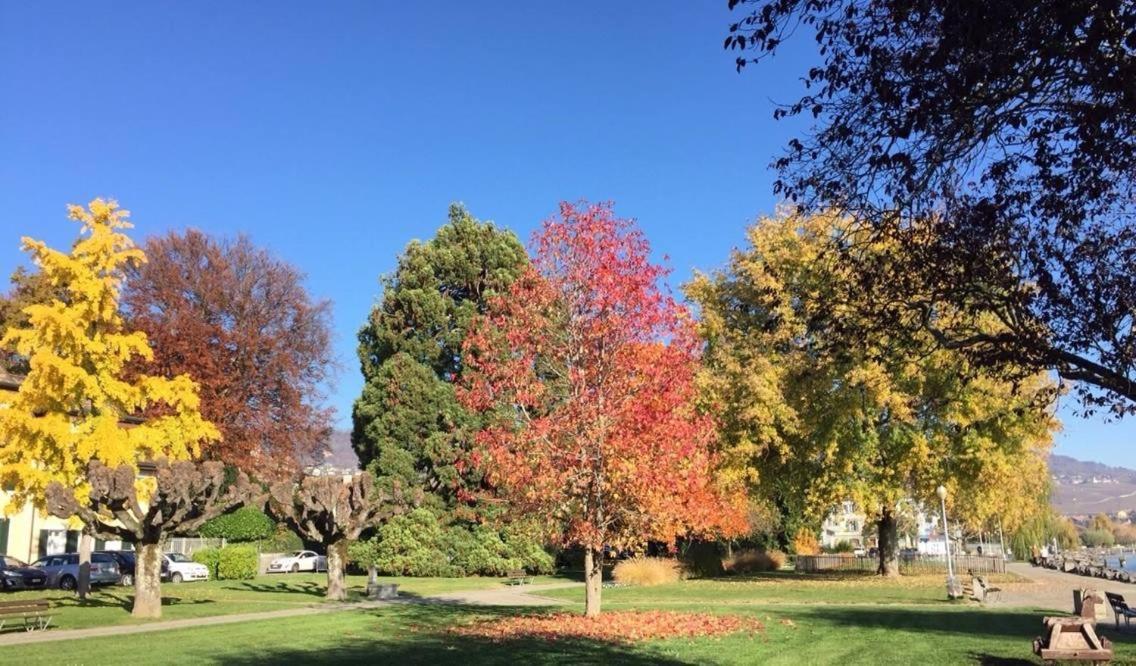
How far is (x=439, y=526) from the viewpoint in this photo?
3947 centimetres

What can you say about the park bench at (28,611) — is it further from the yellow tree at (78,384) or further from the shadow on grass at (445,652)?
the yellow tree at (78,384)

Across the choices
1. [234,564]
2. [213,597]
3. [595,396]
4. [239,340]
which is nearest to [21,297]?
[239,340]

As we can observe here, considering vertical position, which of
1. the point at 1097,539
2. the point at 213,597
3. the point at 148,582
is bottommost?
the point at 1097,539

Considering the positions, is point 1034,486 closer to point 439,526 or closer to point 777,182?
point 439,526

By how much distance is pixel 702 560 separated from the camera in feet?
121

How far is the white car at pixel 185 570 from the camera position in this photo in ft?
122

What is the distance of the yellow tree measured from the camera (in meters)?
26.2

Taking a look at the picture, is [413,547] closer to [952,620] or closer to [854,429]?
[854,429]

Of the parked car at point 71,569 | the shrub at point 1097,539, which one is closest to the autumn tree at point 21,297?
the parked car at point 71,569

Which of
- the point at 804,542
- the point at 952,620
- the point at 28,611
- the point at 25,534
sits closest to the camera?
the point at 28,611

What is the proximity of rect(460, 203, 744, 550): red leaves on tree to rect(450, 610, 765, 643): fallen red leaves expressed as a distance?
1608mm

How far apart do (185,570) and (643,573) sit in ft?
68.5

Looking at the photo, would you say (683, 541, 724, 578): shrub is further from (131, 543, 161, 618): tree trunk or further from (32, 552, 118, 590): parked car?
(32, 552, 118, 590): parked car

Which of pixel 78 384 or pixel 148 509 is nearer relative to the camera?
pixel 148 509
